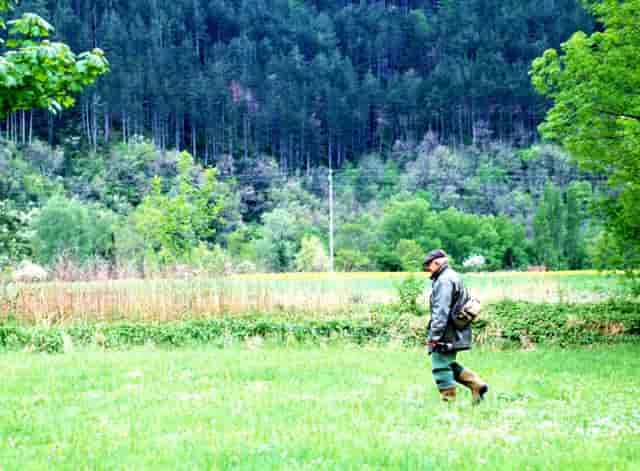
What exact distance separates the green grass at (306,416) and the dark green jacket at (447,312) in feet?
2.62

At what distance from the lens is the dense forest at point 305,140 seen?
6241 cm

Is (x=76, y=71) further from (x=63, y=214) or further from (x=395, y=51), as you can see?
(x=395, y=51)

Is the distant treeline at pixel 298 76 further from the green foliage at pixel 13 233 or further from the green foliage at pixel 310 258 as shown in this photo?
the green foliage at pixel 310 258

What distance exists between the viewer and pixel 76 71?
6.90 metres

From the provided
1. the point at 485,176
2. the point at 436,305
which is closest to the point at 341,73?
the point at 485,176

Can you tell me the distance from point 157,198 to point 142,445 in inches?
1200

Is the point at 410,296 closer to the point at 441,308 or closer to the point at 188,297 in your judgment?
the point at 188,297

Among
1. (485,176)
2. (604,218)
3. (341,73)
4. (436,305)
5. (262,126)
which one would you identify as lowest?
(436,305)

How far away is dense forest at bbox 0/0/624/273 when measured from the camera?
6241cm

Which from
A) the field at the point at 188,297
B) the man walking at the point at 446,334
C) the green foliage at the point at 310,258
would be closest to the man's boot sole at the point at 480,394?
the man walking at the point at 446,334

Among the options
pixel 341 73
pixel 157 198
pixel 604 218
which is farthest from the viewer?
pixel 341 73

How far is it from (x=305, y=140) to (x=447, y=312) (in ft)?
373

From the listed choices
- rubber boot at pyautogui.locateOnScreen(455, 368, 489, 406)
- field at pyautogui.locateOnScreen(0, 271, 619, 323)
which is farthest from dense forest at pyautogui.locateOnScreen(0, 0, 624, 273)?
rubber boot at pyautogui.locateOnScreen(455, 368, 489, 406)

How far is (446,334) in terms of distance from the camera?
918 centimetres
